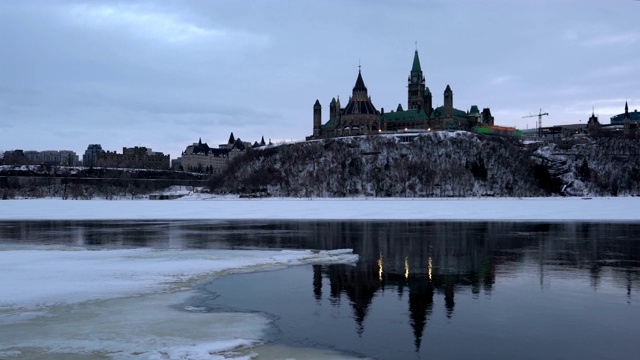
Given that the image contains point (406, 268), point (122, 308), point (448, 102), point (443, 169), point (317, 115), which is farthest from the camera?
point (317, 115)

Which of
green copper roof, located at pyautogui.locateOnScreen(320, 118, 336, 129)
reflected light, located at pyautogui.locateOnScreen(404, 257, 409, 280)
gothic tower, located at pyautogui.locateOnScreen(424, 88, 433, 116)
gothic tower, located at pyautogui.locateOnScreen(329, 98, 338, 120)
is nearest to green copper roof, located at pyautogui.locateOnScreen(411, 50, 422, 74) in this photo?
gothic tower, located at pyautogui.locateOnScreen(424, 88, 433, 116)

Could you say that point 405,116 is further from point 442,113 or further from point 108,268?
point 108,268

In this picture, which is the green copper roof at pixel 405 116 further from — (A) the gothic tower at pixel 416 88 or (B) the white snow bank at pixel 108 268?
(B) the white snow bank at pixel 108 268

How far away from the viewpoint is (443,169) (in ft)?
429

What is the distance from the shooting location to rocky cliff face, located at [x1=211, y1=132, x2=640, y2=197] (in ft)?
415

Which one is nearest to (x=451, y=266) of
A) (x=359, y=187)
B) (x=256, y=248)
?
→ (x=256, y=248)

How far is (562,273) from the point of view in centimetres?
2098

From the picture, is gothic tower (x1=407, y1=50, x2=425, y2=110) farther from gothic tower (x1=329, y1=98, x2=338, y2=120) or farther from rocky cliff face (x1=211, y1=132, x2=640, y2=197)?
rocky cliff face (x1=211, y1=132, x2=640, y2=197)

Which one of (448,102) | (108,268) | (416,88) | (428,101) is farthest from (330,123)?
(108,268)

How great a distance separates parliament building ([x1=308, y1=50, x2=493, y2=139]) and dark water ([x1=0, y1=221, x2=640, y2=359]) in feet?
412

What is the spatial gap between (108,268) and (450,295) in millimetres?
13899

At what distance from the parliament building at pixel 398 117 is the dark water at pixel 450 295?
125685 millimetres

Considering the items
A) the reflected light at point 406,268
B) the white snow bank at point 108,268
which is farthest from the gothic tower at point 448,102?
the reflected light at point 406,268

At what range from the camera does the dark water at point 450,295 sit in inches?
483
